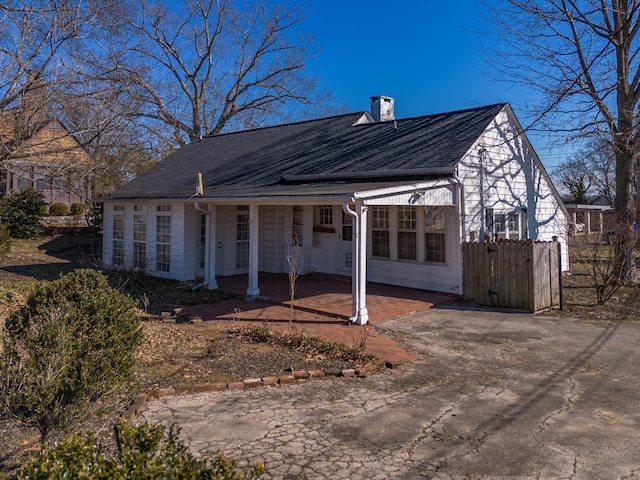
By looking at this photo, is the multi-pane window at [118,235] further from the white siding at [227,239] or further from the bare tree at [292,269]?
the bare tree at [292,269]

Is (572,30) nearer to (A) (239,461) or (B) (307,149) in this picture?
(B) (307,149)

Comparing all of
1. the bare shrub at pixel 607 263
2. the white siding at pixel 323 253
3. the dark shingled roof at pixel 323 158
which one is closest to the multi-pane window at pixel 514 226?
the bare shrub at pixel 607 263

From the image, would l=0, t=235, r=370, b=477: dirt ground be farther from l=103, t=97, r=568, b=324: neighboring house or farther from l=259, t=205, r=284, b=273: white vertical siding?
l=259, t=205, r=284, b=273: white vertical siding

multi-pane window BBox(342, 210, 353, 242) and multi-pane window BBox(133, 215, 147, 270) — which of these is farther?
multi-pane window BBox(133, 215, 147, 270)

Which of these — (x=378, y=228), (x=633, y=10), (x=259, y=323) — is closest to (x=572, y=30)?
(x=633, y=10)

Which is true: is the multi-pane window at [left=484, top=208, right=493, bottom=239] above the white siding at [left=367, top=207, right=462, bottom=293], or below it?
above

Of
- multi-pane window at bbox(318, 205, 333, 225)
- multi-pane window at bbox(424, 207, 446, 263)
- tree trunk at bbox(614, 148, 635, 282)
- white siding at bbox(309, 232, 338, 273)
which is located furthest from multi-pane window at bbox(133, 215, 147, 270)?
tree trunk at bbox(614, 148, 635, 282)

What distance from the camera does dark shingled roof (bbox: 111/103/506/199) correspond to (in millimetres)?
11461

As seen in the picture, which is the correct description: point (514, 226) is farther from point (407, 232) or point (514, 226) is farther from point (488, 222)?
point (407, 232)

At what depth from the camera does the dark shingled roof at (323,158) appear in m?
11.5

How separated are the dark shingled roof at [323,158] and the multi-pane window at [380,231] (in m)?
1.25

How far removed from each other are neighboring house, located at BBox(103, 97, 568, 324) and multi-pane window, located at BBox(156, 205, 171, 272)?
0.10 ft

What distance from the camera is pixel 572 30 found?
13.7 meters

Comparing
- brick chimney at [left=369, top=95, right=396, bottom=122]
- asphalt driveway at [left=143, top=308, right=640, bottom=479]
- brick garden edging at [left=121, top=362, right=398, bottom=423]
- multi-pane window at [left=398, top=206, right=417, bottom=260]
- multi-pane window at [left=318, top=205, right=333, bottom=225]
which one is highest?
brick chimney at [left=369, top=95, right=396, bottom=122]
